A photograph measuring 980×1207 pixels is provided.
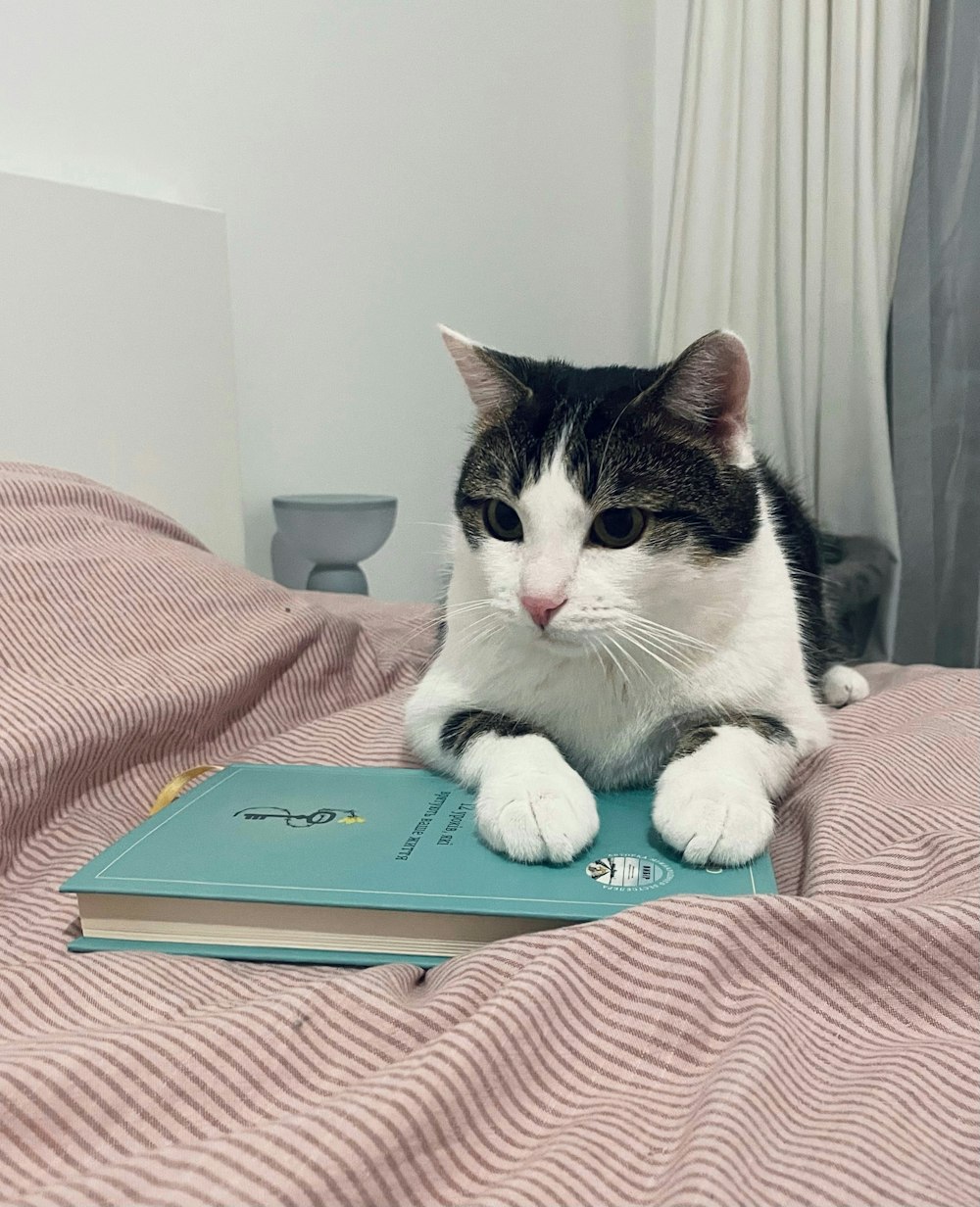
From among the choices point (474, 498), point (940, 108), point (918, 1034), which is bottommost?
point (918, 1034)

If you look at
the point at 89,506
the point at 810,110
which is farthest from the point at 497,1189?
the point at 810,110

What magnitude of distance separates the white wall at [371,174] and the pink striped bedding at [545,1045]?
3.63ft

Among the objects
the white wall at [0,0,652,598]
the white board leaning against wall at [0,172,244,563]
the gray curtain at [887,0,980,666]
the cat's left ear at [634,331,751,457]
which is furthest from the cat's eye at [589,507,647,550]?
the gray curtain at [887,0,980,666]

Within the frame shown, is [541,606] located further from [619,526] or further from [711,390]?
[711,390]

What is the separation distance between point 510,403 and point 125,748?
19.0 inches

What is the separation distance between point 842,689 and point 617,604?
0.53 meters

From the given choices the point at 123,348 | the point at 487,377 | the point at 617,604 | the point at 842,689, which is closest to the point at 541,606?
the point at 617,604

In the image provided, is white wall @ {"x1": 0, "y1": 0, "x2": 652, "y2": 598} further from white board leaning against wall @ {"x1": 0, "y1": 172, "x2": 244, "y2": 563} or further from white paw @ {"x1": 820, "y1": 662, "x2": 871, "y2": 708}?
white paw @ {"x1": 820, "y1": 662, "x2": 871, "y2": 708}

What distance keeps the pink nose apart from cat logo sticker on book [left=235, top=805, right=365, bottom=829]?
21cm

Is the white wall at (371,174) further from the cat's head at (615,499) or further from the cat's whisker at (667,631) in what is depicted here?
the cat's whisker at (667,631)

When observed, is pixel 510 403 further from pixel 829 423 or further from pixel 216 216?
pixel 829 423

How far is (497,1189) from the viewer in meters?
0.42

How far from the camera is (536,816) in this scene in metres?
0.68

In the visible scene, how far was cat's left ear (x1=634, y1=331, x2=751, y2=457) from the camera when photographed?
81 centimetres
